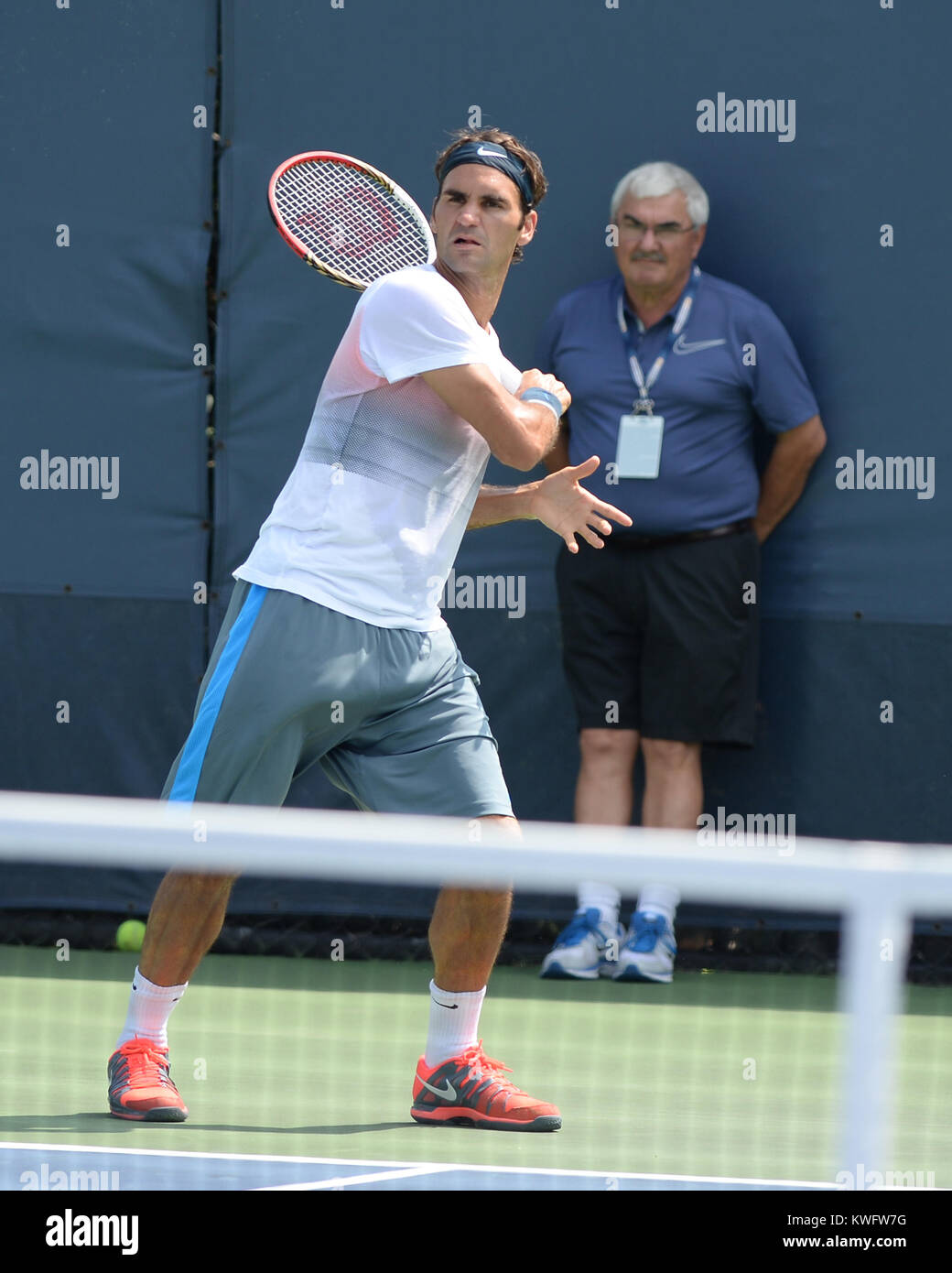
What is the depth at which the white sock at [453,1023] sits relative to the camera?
3.84 metres

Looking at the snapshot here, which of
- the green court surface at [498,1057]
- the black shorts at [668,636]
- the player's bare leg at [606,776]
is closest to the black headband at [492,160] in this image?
the green court surface at [498,1057]

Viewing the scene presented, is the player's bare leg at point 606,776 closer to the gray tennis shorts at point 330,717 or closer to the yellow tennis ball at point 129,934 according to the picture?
the yellow tennis ball at point 129,934

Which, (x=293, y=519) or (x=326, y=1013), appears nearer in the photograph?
(x=293, y=519)

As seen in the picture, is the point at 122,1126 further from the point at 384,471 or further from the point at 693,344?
the point at 693,344

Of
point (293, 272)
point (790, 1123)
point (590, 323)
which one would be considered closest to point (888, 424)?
point (590, 323)

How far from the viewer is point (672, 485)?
233 inches

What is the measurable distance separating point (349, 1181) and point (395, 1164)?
0.22m

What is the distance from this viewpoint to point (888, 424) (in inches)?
239

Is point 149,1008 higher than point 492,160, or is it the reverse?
point 492,160

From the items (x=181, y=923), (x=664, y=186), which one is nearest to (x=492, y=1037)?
(x=181, y=923)
